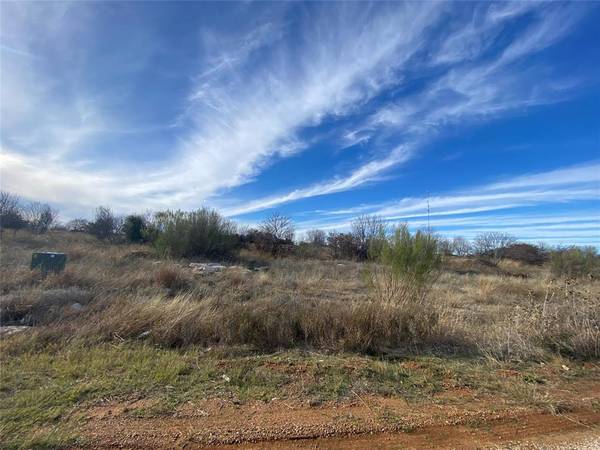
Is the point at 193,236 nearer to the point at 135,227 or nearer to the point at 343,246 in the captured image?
the point at 135,227

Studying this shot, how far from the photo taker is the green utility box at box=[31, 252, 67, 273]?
1011 centimetres

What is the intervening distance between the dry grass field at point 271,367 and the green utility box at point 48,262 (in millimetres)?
2917

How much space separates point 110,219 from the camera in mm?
34531

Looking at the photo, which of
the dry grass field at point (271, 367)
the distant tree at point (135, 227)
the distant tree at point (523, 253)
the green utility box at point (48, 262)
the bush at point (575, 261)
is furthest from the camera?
the distant tree at point (523, 253)

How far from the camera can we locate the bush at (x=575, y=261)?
2078 centimetres

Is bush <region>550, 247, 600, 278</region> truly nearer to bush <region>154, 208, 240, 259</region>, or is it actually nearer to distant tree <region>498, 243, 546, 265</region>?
distant tree <region>498, 243, 546, 265</region>

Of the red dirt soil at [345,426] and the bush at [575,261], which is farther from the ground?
the bush at [575,261]

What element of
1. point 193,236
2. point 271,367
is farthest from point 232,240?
point 271,367

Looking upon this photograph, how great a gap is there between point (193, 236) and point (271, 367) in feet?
61.5

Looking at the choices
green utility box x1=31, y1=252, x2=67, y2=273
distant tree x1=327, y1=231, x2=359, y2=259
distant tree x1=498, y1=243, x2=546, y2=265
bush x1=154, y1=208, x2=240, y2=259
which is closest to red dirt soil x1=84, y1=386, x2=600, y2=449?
green utility box x1=31, y1=252, x2=67, y2=273

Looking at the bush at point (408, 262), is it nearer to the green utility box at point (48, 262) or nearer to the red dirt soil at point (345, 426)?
the red dirt soil at point (345, 426)

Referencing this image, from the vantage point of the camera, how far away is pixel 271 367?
4703 millimetres

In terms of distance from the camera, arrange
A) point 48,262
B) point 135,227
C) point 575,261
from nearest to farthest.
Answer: point 48,262
point 575,261
point 135,227

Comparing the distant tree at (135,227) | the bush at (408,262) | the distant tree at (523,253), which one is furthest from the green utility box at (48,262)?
the distant tree at (523,253)
